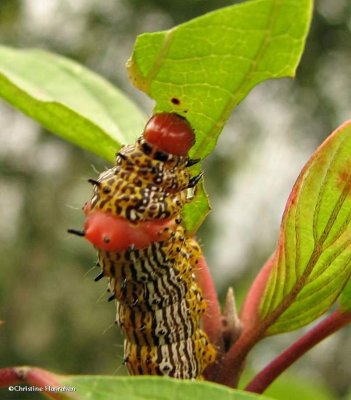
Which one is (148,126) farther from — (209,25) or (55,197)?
(55,197)

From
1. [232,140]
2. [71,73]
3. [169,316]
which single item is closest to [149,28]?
[232,140]

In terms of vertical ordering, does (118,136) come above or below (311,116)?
below

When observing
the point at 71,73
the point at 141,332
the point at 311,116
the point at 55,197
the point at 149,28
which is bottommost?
the point at 55,197

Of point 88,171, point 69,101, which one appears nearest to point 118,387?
point 69,101

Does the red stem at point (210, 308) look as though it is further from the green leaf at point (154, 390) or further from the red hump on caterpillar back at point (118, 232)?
the green leaf at point (154, 390)

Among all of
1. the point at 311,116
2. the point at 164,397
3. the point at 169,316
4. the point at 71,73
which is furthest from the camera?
the point at 311,116

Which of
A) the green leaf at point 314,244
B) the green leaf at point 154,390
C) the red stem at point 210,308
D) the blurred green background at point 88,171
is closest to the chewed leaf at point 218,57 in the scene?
the green leaf at point 314,244

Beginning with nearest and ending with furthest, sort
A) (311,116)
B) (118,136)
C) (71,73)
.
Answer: (118,136)
(71,73)
(311,116)

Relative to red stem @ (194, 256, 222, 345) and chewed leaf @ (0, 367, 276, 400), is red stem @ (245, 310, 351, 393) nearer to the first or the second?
A: red stem @ (194, 256, 222, 345)
